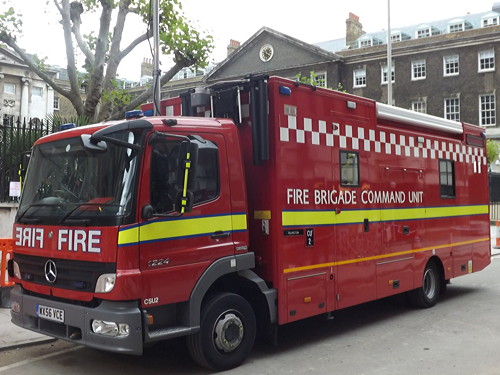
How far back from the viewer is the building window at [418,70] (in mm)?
39438

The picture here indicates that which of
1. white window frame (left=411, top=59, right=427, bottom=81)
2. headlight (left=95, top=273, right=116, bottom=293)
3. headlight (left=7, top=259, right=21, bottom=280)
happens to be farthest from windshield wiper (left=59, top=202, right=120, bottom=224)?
white window frame (left=411, top=59, right=427, bottom=81)

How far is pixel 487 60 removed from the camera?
37031mm

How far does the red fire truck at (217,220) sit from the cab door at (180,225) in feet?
0.04

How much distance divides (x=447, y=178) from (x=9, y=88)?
2052 inches

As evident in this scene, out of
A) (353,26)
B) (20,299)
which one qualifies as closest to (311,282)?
(20,299)

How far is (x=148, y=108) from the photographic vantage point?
706cm

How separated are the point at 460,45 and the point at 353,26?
1178 centimetres

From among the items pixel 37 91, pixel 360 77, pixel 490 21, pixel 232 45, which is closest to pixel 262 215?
pixel 360 77

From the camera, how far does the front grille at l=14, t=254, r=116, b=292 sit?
4.64 m

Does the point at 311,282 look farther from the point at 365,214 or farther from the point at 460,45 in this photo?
the point at 460,45

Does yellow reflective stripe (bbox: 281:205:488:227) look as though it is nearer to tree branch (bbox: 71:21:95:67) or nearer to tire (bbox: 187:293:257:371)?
tire (bbox: 187:293:257:371)

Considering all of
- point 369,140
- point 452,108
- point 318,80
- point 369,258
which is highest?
point 452,108

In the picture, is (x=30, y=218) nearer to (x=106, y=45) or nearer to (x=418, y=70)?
(x=106, y=45)

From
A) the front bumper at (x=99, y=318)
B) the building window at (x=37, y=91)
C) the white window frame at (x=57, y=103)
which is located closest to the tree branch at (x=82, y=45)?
the front bumper at (x=99, y=318)
